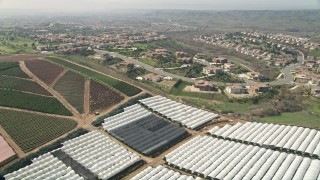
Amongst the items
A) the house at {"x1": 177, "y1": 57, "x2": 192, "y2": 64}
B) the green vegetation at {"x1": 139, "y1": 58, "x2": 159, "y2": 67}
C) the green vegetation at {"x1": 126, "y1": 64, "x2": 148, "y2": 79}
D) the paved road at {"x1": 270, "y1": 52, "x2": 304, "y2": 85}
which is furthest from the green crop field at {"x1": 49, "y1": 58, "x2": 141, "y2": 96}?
the paved road at {"x1": 270, "y1": 52, "x2": 304, "y2": 85}

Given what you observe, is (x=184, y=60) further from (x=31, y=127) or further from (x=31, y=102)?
(x=31, y=127)

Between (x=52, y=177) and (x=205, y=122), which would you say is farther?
(x=205, y=122)

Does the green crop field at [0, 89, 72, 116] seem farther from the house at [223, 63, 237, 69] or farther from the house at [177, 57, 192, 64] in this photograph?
the house at [223, 63, 237, 69]

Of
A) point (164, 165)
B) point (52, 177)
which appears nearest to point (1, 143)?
point (52, 177)

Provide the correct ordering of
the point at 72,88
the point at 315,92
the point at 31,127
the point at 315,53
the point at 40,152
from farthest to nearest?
the point at 315,53, the point at 315,92, the point at 72,88, the point at 31,127, the point at 40,152

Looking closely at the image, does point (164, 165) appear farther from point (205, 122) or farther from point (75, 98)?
point (75, 98)

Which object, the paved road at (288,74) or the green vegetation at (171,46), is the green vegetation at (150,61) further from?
the paved road at (288,74)

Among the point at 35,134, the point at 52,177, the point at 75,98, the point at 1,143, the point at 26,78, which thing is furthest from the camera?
the point at 26,78

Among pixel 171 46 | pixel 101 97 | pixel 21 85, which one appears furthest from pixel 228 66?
pixel 21 85
